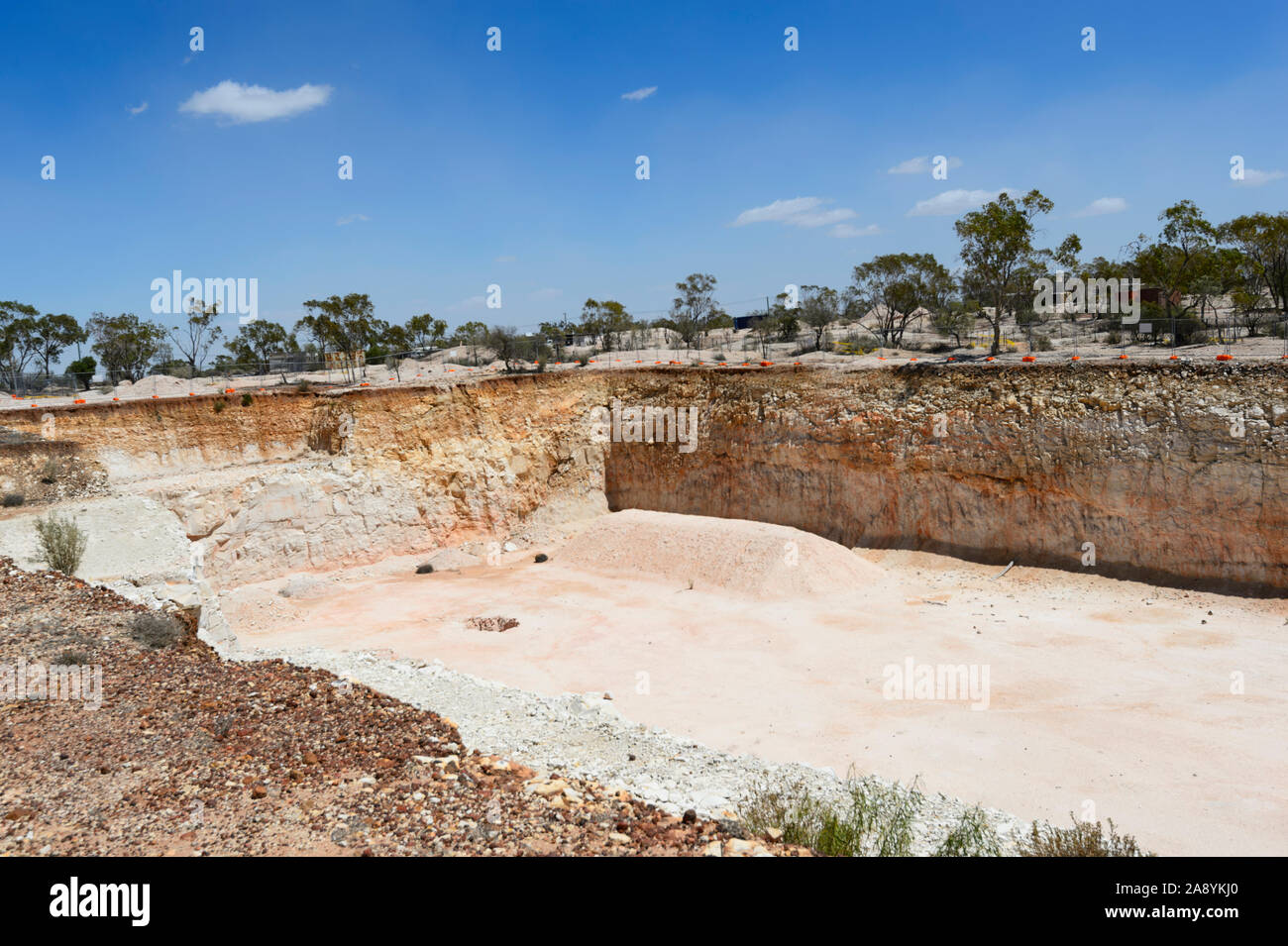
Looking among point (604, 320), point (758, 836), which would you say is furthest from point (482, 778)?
point (604, 320)

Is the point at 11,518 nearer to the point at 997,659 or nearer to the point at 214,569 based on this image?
the point at 214,569

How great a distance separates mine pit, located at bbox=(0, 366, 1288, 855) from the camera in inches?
526

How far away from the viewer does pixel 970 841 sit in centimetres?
852

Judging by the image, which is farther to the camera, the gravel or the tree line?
the tree line

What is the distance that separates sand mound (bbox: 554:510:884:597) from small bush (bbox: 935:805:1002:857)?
532 inches

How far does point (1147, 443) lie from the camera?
69.8ft
